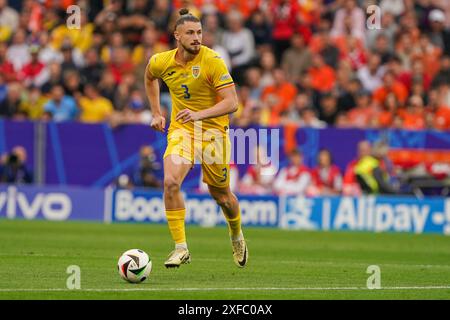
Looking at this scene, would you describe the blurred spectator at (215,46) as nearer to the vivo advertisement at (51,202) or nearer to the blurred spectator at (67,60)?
the blurred spectator at (67,60)

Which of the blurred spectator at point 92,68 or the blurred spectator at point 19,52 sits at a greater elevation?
the blurred spectator at point 19,52

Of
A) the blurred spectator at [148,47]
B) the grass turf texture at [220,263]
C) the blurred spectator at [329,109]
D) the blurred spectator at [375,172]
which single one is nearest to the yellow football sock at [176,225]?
the grass turf texture at [220,263]

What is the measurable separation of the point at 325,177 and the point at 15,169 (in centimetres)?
648

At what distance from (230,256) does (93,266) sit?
2848 mm

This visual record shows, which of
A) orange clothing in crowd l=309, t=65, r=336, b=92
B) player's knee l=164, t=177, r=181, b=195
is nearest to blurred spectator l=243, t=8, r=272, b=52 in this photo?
orange clothing in crowd l=309, t=65, r=336, b=92

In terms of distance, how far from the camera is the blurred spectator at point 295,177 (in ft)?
79.3

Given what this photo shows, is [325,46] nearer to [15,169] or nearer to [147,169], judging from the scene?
[147,169]

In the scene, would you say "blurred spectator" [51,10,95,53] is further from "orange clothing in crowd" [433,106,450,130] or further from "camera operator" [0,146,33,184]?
"orange clothing in crowd" [433,106,450,130]

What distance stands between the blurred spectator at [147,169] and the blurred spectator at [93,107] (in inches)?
59.7

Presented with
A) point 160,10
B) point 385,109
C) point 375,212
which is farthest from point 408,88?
point 160,10

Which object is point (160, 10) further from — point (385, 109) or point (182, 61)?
point (182, 61)

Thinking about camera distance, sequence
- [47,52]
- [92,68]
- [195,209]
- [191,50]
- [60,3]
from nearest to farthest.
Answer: [191,50], [195,209], [92,68], [47,52], [60,3]

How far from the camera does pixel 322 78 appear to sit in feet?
85.9

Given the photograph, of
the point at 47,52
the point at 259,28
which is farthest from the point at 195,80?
the point at 47,52
